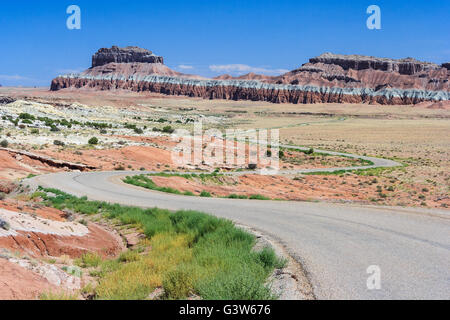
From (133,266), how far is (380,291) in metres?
5.61

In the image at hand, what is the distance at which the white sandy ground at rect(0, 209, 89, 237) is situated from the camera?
10.6m

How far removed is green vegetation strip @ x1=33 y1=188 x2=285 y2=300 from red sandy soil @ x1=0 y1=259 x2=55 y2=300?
3.65 feet

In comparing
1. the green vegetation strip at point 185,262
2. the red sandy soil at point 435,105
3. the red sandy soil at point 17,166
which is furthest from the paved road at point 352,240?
the red sandy soil at point 435,105

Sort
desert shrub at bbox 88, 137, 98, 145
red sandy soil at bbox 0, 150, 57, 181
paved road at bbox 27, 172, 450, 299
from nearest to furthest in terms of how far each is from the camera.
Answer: paved road at bbox 27, 172, 450, 299, red sandy soil at bbox 0, 150, 57, 181, desert shrub at bbox 88, 137, 98, 145

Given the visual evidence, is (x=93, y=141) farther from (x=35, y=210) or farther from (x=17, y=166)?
(x=35, y=210)

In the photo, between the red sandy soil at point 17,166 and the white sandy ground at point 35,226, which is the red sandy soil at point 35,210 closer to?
the white sandy ground at point 35,226

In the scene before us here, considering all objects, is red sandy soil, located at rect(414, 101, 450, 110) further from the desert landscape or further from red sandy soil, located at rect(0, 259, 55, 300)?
red sandy soil, located at rect(0, 259, 55, 300)

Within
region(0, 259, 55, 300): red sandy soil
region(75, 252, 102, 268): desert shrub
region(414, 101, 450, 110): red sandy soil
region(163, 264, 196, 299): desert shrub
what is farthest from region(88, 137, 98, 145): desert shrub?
region(414, 101, 450, 110): red sandy soil

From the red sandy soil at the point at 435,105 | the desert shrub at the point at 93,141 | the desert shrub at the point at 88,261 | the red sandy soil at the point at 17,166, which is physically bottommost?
the desert shrub at the point at 88,261

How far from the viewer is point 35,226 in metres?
11.5

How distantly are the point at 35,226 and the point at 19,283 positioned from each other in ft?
15.7

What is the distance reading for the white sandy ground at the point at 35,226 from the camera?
10.6 m

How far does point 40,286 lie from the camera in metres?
7.37

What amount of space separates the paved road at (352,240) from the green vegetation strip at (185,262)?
1226mm
